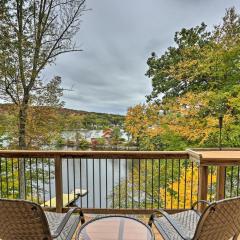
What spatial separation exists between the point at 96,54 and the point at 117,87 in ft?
7.36

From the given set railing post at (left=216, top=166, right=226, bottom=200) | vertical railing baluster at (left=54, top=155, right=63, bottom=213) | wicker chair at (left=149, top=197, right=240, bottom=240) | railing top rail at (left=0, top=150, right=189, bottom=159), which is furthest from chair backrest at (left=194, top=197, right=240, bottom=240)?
vertical railing baluster at (left=54, top=155, right=63, bottom=213)

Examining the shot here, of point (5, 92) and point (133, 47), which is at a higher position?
point (133, 47)

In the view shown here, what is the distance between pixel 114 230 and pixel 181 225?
625 millimetres

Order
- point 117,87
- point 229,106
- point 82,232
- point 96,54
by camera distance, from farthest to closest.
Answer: point 117,87
point 96,54
point 229,106
point 82,232

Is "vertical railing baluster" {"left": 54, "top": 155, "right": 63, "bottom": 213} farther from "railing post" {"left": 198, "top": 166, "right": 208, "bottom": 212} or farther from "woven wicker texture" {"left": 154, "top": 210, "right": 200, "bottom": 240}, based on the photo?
"railing post" {"left": 198, "top": 166, "right": 208, "bottom": 212}

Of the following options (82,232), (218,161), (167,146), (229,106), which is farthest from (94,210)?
(229,106)

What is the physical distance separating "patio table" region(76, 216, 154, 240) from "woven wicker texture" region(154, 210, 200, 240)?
153 mm

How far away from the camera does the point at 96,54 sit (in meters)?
8.20

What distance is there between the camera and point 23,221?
1666 millimetres

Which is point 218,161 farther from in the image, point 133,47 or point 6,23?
point 6,23

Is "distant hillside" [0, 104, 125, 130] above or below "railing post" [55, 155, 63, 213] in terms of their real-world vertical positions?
above

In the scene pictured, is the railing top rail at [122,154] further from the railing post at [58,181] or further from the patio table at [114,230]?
the patio table at [114,230]

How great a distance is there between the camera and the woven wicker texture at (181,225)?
1960mm

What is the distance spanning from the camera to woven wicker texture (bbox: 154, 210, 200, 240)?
196 centimetres
